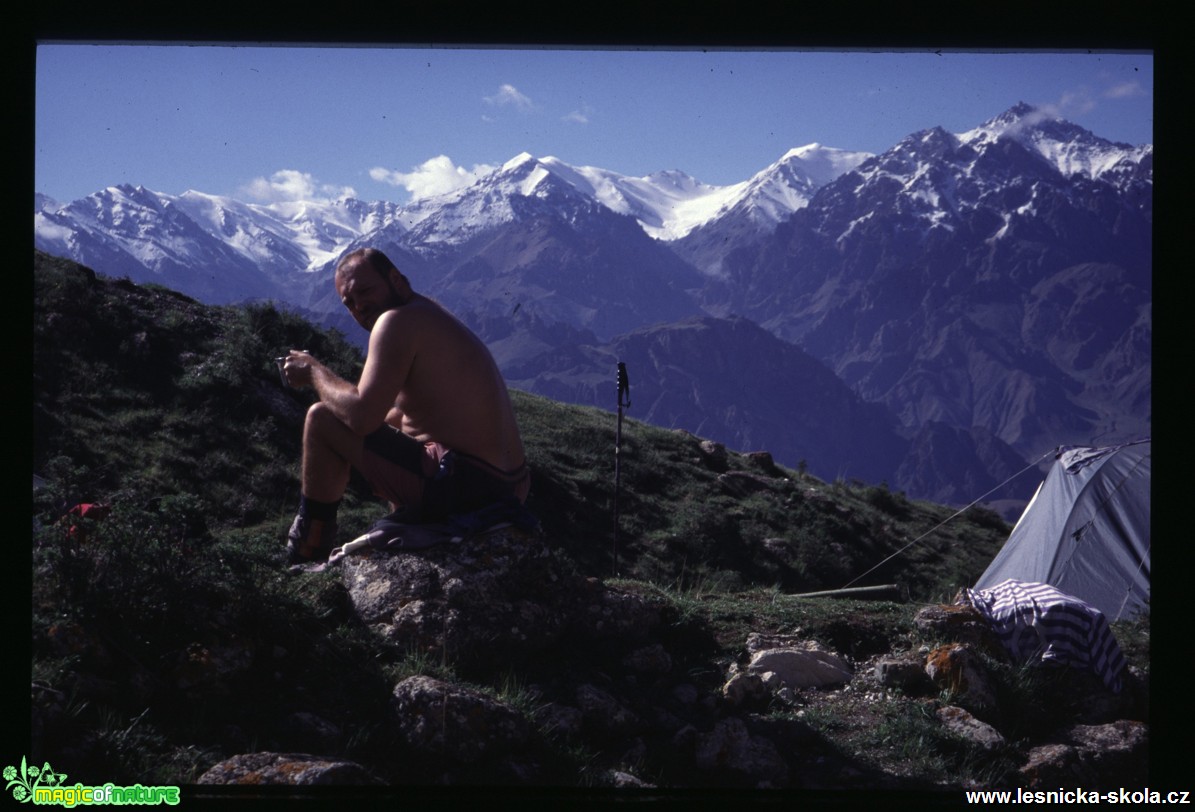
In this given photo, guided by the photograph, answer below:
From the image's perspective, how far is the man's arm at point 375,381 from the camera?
423 centimetres

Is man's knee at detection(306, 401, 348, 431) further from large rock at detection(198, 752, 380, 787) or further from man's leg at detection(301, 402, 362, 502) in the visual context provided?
large rock at detection(198, 752, 380, 787)

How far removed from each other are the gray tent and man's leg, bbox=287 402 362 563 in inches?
284

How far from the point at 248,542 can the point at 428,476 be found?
828mm

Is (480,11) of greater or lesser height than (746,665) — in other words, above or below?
above

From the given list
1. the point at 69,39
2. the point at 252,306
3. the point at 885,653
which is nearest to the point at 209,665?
the point at 69,39

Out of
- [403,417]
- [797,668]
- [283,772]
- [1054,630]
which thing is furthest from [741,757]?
[1054,630]

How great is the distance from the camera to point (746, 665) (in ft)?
16.0

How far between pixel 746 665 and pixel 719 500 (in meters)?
10.5

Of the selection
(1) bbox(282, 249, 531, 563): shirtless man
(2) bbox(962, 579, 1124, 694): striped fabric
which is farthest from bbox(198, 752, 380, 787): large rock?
(2) bbox(962, 579, 1124, 694): striped fabric

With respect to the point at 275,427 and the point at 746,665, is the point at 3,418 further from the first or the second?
the point at 275,427

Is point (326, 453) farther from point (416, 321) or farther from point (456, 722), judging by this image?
point (456, 722)

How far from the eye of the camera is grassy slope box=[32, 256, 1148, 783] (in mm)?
3518

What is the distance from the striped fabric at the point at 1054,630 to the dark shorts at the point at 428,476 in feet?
9.38

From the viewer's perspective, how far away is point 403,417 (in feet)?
15.2
